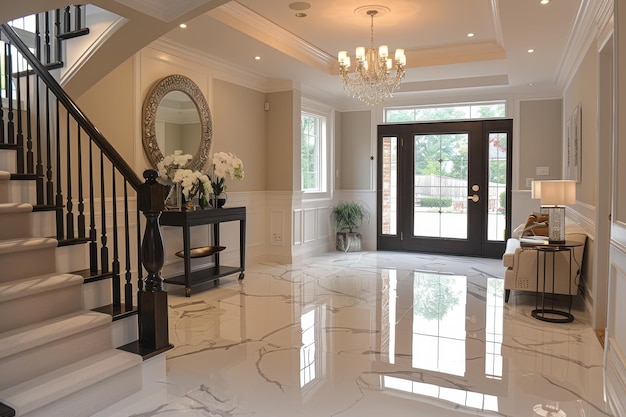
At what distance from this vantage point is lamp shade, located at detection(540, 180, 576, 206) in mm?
4180

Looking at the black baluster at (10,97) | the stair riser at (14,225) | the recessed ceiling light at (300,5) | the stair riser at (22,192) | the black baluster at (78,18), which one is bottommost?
the stair riser at (14,225)

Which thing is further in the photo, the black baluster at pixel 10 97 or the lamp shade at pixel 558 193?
the lamp shade at pixel 558 193

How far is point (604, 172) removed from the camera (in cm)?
362

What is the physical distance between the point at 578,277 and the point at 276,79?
14.8ft

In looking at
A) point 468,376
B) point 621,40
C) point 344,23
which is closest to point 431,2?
point 344,23

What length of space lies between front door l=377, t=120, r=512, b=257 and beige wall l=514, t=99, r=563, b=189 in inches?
8.6

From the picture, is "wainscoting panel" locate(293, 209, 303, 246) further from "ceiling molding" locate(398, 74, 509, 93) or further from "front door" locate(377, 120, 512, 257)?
"ceiling molding" locate(398, 74, 509, 93)

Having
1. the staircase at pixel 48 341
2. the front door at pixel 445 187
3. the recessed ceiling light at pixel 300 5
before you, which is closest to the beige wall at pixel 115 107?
the staircase at pixel 48 341

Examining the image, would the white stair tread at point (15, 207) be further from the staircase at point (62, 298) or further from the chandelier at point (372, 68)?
the chandelier at point (372, 68)

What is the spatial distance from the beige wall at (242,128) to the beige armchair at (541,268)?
11.5ft

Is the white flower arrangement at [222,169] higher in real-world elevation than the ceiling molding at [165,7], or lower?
lower

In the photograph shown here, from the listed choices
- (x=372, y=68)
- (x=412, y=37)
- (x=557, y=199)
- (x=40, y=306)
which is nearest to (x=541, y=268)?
(x=557, y=199)

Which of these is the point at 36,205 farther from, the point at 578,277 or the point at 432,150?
the point at 432,150

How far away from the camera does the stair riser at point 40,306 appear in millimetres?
2519
